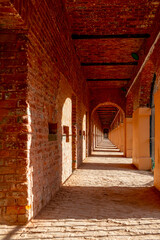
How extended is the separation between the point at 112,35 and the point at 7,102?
4.42 meters

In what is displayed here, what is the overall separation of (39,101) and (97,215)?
76.3 inches

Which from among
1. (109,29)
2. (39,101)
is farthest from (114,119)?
(39,101)

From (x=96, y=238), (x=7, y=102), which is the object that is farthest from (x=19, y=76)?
(x=96, y=238)

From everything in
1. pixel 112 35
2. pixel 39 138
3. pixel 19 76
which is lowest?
pixel 39 138

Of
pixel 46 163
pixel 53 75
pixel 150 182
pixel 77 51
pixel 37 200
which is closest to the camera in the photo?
pixel 37 200

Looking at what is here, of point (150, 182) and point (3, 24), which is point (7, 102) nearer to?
point (3, 24)

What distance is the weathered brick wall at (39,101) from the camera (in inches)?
116

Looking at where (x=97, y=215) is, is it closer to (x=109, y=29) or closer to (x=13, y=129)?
(x=13, y=129)

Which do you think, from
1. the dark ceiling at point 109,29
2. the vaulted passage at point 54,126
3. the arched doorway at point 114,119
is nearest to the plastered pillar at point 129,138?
the arched doorway at point 114,119

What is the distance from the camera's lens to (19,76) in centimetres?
301

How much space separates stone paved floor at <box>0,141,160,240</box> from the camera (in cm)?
274

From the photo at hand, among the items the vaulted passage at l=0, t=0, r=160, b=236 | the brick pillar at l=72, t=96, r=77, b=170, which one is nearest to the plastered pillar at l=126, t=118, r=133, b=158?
the brick pillar at l=72, t=96, r=77, b=170

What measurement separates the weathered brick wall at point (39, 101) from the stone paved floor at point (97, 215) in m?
0.24

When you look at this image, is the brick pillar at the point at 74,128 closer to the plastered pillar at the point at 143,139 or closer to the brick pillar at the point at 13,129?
the plastered pillar at the point at 143,139
